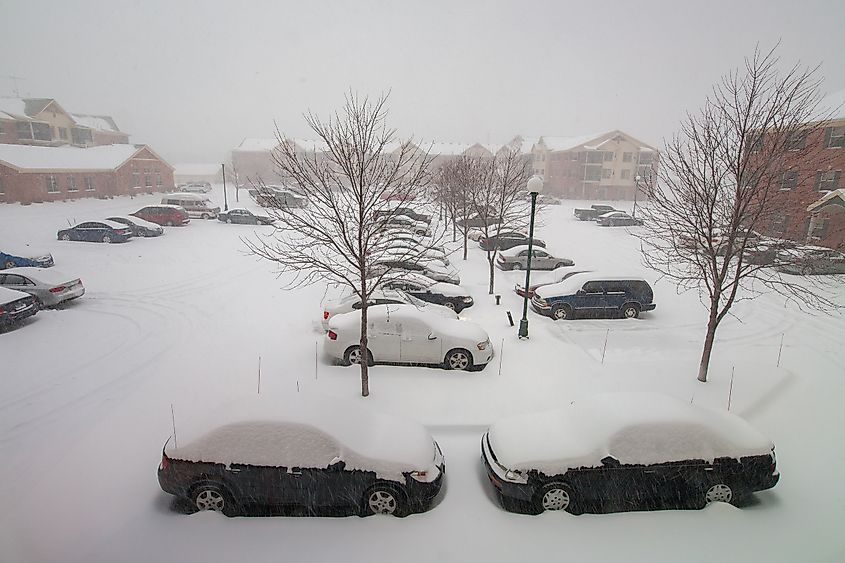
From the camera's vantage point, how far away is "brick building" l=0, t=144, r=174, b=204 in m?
18.8

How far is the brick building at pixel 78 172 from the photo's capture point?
1881cm

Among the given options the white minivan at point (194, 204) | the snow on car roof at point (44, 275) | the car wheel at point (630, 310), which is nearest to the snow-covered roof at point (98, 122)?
the white minivan at point (194, 204)

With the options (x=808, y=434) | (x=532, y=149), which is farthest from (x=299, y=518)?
(x=532, y=149)

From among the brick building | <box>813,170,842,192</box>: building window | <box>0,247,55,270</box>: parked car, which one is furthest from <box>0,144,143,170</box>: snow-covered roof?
<box>813,170,842,192</box>: building window

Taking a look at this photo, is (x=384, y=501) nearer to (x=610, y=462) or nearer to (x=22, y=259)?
(x=610, y=462)

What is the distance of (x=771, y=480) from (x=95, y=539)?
864 centimetres

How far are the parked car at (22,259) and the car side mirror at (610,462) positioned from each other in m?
20.2

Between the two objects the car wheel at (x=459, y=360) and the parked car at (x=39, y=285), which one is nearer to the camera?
the car wheel at (x=459, y=360)

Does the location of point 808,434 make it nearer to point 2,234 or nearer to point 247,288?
point 247,288

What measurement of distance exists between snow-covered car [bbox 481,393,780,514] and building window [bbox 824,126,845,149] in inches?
1052

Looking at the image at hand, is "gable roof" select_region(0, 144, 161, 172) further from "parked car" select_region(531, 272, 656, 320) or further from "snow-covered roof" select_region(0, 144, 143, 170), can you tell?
"parked car" select_region(531, 272, 656, 320)

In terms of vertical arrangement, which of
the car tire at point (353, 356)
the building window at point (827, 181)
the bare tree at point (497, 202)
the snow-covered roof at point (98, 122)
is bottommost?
the car tire at point (353, 356)

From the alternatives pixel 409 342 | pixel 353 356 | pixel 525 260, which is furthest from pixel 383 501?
pixel 525 260

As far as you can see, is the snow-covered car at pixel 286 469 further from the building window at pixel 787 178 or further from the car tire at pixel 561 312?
the building window at pixel 787 178
